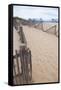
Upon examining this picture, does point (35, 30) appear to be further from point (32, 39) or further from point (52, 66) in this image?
point (52, 66)

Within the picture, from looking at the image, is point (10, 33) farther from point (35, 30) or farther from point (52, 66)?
point (52, 66)

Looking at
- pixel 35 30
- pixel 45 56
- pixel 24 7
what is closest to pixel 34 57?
pixel 45 56

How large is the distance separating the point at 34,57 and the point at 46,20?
34cm

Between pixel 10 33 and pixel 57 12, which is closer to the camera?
pixel 10 33

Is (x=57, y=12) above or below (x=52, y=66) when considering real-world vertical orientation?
above

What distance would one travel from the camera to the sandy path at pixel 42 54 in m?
1.98

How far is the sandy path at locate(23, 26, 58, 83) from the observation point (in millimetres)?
1976

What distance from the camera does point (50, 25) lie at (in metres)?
2.04

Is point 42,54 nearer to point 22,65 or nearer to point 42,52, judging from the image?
point 42,52

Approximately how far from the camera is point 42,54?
6.58ft

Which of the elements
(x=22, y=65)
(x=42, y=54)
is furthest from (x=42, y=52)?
(x=22, y=65)

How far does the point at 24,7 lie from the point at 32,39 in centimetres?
27
